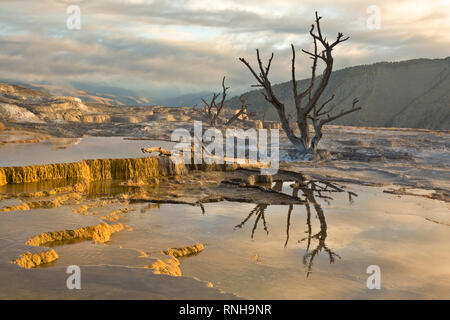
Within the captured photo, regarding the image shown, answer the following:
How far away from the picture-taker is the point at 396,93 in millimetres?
67500

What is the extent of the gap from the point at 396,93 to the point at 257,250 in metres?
67.7

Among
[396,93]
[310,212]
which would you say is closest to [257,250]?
A: [310,212]

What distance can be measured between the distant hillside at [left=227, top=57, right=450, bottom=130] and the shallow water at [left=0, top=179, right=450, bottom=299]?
4793 centimetres

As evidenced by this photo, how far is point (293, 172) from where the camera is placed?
42.3ft

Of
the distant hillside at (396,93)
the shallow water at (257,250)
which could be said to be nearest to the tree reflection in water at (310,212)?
the shallow water at (257,250)

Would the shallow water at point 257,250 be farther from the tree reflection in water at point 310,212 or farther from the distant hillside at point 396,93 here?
the distant hillside at point 396,93

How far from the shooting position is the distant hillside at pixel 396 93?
57.0 meters

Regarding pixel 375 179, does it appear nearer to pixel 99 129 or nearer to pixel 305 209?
pixel 305 209

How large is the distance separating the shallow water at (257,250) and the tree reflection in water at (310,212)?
0.03 metres

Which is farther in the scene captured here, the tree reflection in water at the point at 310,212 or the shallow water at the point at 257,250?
the tree reflection in water at the point at 310,212

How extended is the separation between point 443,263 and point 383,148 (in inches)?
608

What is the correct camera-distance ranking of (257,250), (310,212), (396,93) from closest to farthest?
(257,250)
(310,212)
(396,93)

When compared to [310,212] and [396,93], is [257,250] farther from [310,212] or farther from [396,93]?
[396,93]
